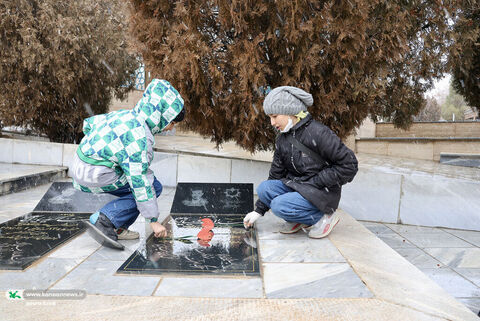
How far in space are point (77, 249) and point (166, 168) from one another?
3479 mm

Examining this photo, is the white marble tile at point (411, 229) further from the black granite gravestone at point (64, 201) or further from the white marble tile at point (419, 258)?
the black granite gravestone at point (64, 201)

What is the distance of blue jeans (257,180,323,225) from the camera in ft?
10.9

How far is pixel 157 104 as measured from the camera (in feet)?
9.62

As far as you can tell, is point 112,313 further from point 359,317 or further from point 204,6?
point 204,6

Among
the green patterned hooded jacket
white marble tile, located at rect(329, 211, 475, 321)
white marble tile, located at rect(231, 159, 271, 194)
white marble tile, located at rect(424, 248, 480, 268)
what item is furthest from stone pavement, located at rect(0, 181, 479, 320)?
white marble tile, located at rect(231, 159, 271, 194)

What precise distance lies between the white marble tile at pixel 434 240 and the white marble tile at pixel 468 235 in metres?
0.10

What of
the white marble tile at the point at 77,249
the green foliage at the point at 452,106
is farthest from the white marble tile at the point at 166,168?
the green foliage at the point at 452,106

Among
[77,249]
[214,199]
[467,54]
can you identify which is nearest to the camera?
[77,249]

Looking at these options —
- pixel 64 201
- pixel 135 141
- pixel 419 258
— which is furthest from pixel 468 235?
pixel 64 201

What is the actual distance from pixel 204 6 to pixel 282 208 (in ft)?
8.61

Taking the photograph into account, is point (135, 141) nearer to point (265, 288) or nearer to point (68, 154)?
point (265, 288)

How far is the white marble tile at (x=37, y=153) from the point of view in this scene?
7.43 meters

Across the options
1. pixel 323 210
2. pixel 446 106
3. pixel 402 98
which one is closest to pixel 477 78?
pixel 402 98

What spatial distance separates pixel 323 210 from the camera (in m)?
3.30
